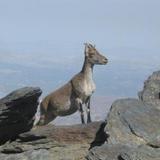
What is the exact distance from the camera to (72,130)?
28.5 metres

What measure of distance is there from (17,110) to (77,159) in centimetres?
424

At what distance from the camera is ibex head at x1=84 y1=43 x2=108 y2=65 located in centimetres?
3499

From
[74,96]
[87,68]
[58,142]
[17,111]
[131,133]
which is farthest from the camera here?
[87,68]

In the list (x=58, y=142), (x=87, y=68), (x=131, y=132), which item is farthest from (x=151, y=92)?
(x=58, y=142)

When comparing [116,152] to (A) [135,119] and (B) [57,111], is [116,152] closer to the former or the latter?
(A) [135,119]

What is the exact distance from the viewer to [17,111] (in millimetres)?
29500

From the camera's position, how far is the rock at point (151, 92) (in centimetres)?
3042

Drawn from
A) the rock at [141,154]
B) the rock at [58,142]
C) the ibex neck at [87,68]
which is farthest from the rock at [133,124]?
the ibex neck at [87,68]

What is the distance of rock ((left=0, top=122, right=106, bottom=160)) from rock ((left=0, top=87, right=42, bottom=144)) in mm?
940

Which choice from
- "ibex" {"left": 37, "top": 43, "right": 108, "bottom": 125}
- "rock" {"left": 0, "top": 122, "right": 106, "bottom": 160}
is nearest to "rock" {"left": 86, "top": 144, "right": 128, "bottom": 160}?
"rock" {"left": 0, "top": 122, "right": 106, "bottom": 160}

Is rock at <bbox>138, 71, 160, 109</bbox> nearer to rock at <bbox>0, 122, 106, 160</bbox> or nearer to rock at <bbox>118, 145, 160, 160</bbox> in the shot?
rock at <bbox>0, 122, 106, 160</bbox>

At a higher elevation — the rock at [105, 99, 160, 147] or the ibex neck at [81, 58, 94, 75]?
the ibex neck at [81, 58, 94, 75]

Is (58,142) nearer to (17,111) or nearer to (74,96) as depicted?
(17,111)

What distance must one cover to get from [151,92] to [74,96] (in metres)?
4.79
